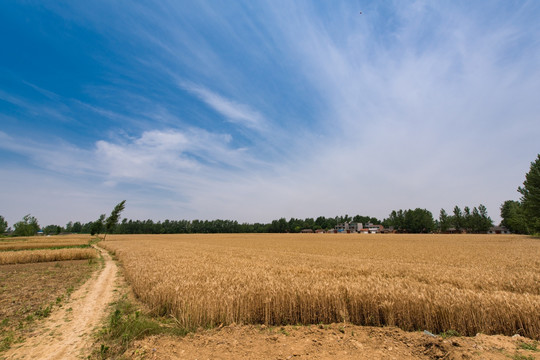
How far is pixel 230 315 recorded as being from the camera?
7.28m

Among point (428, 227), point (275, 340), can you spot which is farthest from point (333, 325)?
point (428, 227)

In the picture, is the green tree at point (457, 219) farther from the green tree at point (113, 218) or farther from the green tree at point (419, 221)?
the green tree at point (113, 218)

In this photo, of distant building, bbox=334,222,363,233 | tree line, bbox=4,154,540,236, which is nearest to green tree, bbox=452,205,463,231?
tree line, bbox=4,154,540,236

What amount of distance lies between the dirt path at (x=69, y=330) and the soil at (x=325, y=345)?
6.96ft

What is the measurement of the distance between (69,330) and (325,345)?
316 inches

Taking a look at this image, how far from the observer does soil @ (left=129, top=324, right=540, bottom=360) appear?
489 centimetres

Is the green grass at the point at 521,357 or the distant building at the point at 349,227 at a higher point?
the distant building at the point at 349,227

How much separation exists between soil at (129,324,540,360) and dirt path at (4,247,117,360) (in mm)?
2120

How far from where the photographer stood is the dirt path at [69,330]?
607 centimetres

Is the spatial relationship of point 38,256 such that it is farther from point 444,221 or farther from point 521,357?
point 444,221

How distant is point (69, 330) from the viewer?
297 inches

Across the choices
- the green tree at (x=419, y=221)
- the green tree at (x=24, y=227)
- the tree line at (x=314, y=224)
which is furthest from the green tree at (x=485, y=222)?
the green tree at (x=24, y=227)

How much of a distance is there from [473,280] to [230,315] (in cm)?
1163

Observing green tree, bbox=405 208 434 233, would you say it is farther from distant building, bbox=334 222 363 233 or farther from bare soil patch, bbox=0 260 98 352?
bare soil patch, bbox=0 260 98 352
